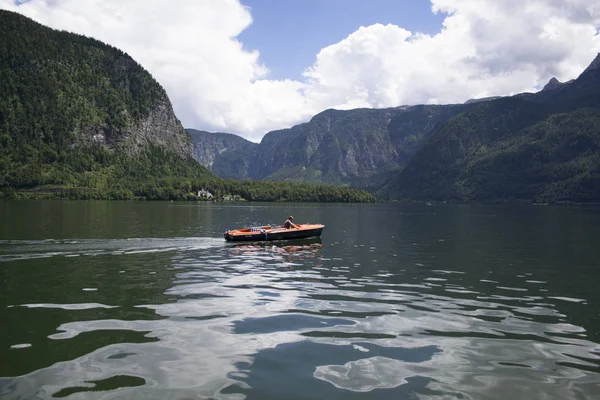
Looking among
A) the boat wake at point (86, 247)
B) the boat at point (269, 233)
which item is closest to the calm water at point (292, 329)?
the boat wake at point (86, 247)

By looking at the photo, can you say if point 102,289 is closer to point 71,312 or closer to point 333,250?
point 71,312

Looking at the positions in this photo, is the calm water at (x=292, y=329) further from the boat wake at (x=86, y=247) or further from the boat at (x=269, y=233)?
the boat at (x=269, y=233)

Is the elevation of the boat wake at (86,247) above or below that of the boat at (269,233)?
below

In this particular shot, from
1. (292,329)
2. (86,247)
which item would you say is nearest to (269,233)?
(86,247)

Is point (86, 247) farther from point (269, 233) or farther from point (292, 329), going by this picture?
Result: point (292, 329)

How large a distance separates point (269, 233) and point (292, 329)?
34767 mm

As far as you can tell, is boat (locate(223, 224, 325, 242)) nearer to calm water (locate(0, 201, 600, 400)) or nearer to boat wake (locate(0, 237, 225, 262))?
boat wake (locate(0, 237, 225, 262))

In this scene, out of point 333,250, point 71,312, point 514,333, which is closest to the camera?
point 514,333

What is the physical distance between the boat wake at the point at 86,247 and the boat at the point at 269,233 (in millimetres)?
1763

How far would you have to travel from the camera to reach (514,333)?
19.1 metres

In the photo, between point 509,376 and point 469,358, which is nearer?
point 509,376

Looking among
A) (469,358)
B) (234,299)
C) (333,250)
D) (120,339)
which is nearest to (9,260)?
(234,299)

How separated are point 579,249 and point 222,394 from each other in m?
52.2

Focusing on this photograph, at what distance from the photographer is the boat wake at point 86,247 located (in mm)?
39406
